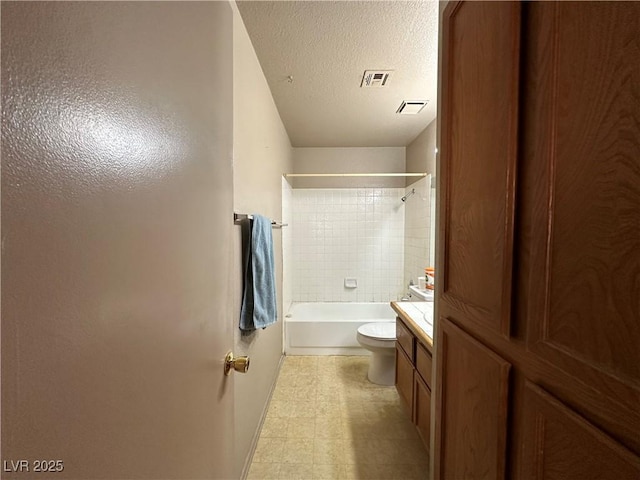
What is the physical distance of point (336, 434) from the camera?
1.92 metres

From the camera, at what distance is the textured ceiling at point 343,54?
1.46 metres

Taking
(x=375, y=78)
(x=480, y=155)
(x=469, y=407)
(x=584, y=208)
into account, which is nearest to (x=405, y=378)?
(x=469, y=407)

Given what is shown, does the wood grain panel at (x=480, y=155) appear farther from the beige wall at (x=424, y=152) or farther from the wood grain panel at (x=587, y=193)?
the beige wall at (x=424, y=152)

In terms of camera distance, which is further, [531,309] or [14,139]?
[531,309]

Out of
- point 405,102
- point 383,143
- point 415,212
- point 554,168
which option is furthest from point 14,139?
point 383,143

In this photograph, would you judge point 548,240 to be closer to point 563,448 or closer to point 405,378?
point 563,448

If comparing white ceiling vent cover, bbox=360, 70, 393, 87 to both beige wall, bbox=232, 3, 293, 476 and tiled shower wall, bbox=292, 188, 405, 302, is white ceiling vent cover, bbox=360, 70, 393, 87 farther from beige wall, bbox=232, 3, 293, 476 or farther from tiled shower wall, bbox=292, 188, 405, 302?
tiled shower wall, bbox=292, 188, 405, 302

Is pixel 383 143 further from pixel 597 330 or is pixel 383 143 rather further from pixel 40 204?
pixel 40 204

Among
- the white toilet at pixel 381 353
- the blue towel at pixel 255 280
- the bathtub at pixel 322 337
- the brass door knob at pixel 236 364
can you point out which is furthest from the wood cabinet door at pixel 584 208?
the bathtub at pixel 322 337

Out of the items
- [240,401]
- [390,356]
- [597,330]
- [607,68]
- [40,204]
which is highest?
[607,68]

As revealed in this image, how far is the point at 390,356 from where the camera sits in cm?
255

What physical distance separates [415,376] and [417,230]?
6.19 ft

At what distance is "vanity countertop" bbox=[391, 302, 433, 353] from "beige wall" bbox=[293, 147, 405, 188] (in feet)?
6.71

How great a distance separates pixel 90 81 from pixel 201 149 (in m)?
0.33
